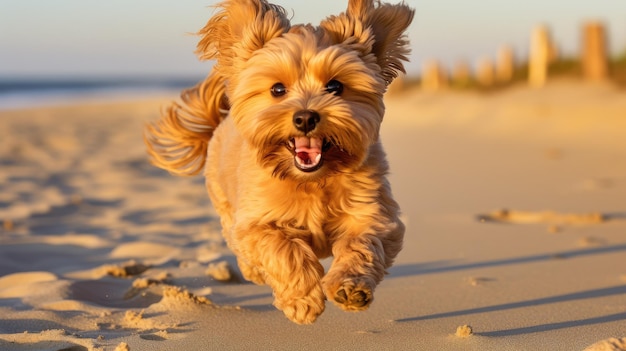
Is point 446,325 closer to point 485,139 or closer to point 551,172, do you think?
point 551,172

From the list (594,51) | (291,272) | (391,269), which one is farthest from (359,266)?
(594,51)

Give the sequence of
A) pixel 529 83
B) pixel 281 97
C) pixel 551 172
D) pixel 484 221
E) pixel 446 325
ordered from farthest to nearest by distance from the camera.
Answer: pixel 529 83 → pixel 551 172 → pixel 484 221 → pixel 446 325 → pixel 281 97

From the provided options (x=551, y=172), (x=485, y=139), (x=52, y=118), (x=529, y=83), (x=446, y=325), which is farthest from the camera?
(x=52, y=118)

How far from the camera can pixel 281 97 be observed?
3998 mm

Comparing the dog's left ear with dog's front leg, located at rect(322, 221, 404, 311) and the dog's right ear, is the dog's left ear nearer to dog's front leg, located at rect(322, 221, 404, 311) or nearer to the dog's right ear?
the dog's right ear

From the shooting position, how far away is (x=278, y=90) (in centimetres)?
401

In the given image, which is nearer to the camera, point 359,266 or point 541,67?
point 359,266

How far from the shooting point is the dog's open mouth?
3.98 metres

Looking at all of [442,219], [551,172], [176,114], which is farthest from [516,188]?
[176,114]

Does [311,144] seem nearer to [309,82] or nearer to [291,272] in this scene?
[309,82]

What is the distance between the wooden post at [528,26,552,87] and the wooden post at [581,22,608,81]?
2.13 metres

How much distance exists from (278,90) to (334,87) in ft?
0.82

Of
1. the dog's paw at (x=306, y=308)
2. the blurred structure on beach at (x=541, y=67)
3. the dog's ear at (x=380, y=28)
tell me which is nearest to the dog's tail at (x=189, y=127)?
the dog's ear at (x=380, y=28)

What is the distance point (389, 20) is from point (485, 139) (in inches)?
436
